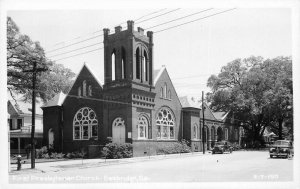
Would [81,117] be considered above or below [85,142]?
above

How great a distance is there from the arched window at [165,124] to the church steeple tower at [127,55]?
4.14m

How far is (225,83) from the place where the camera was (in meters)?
46.8

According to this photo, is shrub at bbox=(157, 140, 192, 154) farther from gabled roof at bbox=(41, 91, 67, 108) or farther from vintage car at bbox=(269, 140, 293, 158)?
gabled roof at bbox=(41, 91, 67, 108)

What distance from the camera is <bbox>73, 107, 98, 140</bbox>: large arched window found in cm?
3491

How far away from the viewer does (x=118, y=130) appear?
32.6 m

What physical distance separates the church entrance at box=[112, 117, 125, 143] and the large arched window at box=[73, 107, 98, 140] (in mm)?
2426

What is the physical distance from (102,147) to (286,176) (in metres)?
18.2

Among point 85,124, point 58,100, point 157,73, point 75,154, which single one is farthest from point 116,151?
point 58,100

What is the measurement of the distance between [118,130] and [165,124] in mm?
5608

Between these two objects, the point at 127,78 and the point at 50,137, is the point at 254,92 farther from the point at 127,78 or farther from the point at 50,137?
the point at 50,137

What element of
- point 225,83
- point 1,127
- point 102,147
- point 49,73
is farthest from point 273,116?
point 1,127

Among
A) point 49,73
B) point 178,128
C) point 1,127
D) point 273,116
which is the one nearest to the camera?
point 1,127

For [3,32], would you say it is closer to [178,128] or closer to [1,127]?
[1,127]

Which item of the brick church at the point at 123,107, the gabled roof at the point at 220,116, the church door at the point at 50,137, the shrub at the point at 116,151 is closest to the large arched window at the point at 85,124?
the brick church at the point at 123,107
